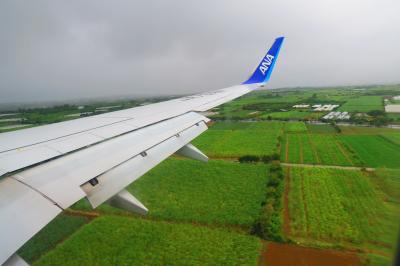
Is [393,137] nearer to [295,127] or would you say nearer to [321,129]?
[321,129]

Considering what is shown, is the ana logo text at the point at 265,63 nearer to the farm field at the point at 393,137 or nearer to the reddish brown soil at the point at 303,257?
the reddish brown soil at the point at 303,257

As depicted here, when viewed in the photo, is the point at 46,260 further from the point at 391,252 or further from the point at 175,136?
the point at 391,252

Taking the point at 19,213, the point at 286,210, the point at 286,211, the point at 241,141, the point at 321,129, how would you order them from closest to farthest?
the point at 19,213
the point at 286,211
the point at 286,210
the point at 241,141
the point at 321,129

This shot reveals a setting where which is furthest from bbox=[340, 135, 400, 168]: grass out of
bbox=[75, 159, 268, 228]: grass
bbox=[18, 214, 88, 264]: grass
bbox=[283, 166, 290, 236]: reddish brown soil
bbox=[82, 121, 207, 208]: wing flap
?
bbox=[18, 214, 88, 264]: grass

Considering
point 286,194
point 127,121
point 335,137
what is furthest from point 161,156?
point 335,137

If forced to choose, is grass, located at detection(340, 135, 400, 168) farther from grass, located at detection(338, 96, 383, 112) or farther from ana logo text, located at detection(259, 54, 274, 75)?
grass, located at detection(338, 96, 383, 112)

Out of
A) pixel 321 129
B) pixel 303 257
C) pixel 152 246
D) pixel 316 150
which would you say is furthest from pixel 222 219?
pixel 321 129
